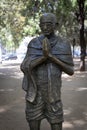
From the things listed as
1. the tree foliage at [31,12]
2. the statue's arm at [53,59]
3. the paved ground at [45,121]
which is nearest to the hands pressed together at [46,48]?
the statue's arm at [53,59]

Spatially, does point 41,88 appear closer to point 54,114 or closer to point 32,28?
point 54,114

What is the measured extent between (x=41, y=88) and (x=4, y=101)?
7.15 m

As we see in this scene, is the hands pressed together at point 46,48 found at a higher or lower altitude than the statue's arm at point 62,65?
higher

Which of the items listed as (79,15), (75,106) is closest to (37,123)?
(75,106)

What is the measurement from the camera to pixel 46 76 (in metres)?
4.63

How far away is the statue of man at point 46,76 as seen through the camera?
4582 mm

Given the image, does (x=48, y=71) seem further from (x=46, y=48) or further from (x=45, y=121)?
(x=45, y=121)

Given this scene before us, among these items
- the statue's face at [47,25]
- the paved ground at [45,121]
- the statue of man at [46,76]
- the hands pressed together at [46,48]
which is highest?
the statue's face at [47,25]

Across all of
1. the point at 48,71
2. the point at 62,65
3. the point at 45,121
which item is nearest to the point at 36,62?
the point at 48,71

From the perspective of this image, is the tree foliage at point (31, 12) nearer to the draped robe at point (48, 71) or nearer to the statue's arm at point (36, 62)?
the draped robe at point (48, 71)

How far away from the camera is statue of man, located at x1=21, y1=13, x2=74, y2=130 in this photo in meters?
4.58

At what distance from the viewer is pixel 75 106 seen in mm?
10250

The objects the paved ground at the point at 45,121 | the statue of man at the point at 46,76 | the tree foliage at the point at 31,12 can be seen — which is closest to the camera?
the statue of man at the point at 46,76

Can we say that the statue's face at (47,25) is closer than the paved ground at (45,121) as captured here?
Yes
